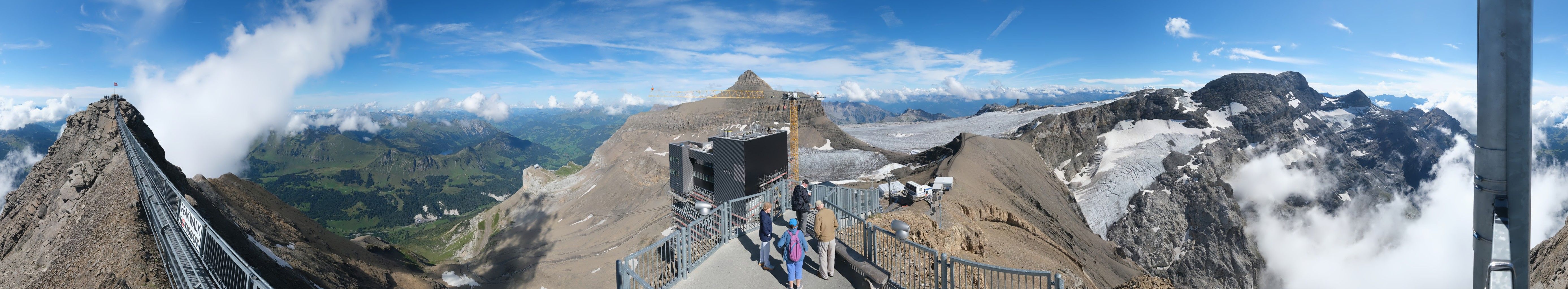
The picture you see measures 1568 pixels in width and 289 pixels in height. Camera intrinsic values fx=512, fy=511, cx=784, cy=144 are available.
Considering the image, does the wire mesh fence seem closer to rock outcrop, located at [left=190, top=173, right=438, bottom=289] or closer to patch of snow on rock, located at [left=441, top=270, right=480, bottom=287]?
rock outcrop, located at [left=190, top=173, right=438, bottom=289]

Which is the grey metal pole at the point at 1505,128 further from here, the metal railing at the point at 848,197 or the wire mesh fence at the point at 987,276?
the metal railing at the point at 848,197

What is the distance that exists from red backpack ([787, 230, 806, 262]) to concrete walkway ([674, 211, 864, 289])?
15.8 inches

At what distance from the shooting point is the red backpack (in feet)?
27.8

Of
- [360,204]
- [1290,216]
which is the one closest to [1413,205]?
[1290,216]

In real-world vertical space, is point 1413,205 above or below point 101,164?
below

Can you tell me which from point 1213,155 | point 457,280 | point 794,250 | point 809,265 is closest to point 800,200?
point 809,265

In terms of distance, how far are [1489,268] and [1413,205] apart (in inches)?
5184

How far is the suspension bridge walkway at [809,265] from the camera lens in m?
8.41

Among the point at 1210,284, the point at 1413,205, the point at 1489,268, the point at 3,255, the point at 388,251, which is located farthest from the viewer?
the point at 1413,205

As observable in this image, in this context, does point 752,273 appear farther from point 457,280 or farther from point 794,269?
point 457,280

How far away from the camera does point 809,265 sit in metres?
10.3

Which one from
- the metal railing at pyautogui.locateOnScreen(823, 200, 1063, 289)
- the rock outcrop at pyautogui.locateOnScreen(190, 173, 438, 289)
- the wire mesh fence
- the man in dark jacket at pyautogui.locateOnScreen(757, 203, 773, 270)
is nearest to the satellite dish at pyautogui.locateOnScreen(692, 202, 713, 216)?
the man in dark jacket at pyautogui.locateOnScreen(757, 203, 773, 270)

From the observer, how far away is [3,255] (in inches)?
652

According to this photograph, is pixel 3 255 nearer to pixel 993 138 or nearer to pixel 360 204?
pixel 993 138
